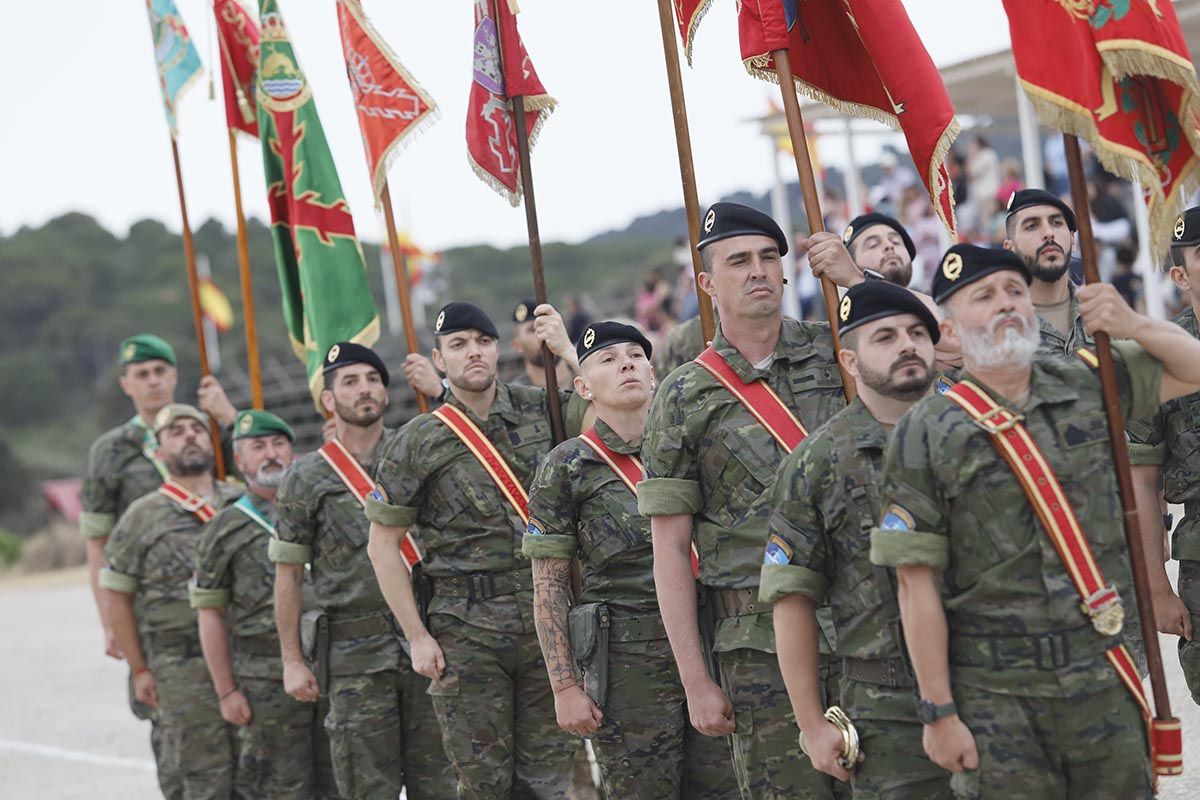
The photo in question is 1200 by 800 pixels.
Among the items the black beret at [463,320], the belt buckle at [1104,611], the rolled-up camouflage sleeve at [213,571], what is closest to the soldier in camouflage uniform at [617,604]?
the black beret at [463,320]

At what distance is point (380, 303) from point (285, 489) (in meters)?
52.1

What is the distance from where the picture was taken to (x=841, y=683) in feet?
15.6

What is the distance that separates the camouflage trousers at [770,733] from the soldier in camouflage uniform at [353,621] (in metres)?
2.72

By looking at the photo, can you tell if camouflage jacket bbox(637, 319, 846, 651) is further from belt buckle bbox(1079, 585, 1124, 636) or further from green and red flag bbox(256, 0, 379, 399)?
green and red flag bbox(256, 0, 379, 399)

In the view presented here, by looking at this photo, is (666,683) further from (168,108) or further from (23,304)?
(23,304)

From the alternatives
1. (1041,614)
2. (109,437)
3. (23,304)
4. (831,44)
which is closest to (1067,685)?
(1041,614)

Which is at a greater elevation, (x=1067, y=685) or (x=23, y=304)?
(x=23, y=304)

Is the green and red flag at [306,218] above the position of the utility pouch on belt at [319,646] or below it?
above

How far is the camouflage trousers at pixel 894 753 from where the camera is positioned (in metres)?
4.47

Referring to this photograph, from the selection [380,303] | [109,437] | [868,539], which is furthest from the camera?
[380,303]

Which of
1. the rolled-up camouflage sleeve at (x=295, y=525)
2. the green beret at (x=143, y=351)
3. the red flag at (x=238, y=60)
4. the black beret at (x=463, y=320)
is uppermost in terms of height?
the red flag at (x=238, y=60)

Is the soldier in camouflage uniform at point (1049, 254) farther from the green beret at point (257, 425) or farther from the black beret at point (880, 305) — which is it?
the green beret at point (257, 425)

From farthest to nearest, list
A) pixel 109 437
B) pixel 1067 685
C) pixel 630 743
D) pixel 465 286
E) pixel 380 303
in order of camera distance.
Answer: pixel 465 286, pixel 380 303, pixel 109 437, pixel 630 743, pixel 1067 685

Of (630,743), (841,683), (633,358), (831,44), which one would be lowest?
(630,743)
